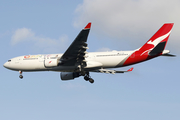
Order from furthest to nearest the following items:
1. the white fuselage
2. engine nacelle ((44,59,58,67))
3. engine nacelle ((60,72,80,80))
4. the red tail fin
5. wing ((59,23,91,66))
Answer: engine nacelle ((60,72,80,80)) < the white fuselage < engine nacelle ((44,59,58,67)) < the red tail fin < wing ((59,23,91,66))

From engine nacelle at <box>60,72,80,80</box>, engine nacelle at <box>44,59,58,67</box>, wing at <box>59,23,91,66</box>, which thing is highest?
wing at <box>59,23,91,66</box>

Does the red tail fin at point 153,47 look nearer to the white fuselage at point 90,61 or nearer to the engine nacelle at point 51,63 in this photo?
the white fuselage at point 90,61

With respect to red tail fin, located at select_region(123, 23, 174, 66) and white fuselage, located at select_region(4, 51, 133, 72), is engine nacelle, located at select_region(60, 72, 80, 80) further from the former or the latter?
red tail fin, located at select_region(123, 23, 174, 66)

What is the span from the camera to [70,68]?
3681 centimetres

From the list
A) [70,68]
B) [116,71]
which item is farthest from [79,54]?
[116,71]

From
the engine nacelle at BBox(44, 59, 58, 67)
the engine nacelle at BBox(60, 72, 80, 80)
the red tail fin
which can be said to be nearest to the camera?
the red tail fin

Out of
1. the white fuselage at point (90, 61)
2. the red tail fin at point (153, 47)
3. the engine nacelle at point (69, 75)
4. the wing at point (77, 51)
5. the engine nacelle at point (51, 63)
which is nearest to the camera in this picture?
the wing at point (77, 51)

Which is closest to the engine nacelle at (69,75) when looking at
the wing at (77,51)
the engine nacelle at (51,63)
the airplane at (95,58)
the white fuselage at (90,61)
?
the airplane at (95,58)

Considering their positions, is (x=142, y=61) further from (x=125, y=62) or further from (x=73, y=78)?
(x=73, y=78)

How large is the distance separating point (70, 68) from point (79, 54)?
293cm

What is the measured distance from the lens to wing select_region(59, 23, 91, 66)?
30922 mm

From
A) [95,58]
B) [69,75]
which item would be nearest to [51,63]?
[95,58]

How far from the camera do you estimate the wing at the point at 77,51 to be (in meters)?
30.9

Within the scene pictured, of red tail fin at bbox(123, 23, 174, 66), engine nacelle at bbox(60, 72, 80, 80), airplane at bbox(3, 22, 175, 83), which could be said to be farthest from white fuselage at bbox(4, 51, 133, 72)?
engine nacelle at bbox(60, 72, 80, 80)
